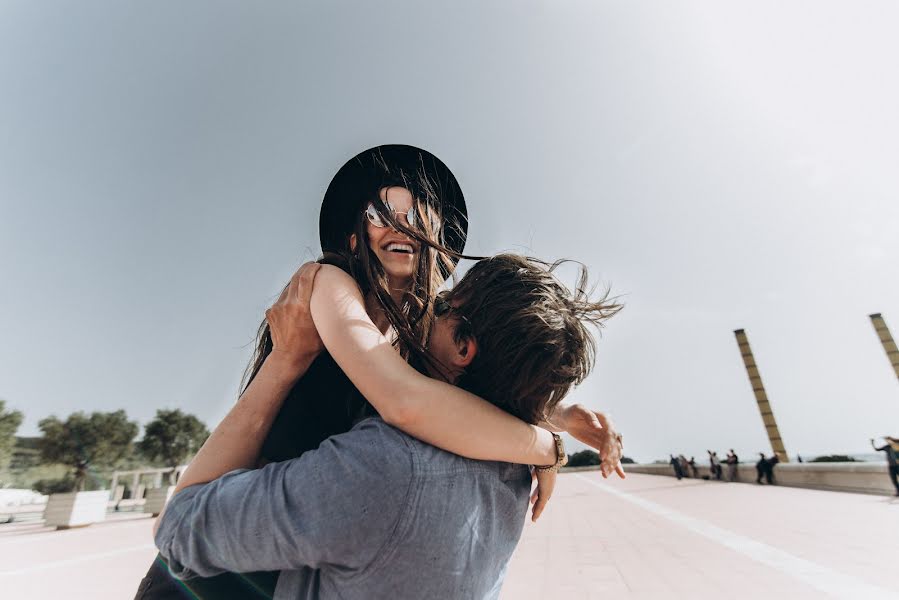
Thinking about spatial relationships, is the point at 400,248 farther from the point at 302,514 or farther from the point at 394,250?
the point at 302,514

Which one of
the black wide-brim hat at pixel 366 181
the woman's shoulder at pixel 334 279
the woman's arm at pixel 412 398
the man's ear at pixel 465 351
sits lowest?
the woman's arm at pixel 412 398

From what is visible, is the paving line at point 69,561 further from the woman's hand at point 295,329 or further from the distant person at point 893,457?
the distant person at point 893,457

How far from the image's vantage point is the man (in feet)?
3.09

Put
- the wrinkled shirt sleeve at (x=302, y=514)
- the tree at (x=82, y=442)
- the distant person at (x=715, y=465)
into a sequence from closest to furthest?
the wrinkled shirt sleeve at (x=302, y=514)
the distant person at (x=715, y=465)
the tree at (x=82, y=442)

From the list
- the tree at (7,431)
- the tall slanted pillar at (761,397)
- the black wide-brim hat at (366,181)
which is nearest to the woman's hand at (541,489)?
the black wide-brim hat at (366,181)

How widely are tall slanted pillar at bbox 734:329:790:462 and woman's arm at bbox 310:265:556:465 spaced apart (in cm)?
3226

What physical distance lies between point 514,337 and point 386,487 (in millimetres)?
524

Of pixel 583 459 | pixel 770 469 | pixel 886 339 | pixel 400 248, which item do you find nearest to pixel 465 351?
pixel 400 248

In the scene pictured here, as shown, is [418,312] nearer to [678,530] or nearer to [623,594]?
[623,594]

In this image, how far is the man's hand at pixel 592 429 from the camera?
1.83 metres

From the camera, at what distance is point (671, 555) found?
7258mm

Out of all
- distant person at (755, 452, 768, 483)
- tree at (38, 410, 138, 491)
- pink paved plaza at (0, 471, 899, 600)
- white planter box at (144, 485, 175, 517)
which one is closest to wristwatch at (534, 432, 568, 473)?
pink paved plaza at (0, 471, 899, 600)

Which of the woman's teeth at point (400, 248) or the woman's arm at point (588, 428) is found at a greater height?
the woman's teeth at point (400, 248)

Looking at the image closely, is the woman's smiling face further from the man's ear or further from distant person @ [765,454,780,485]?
distant person @ [765,454,780,485]
